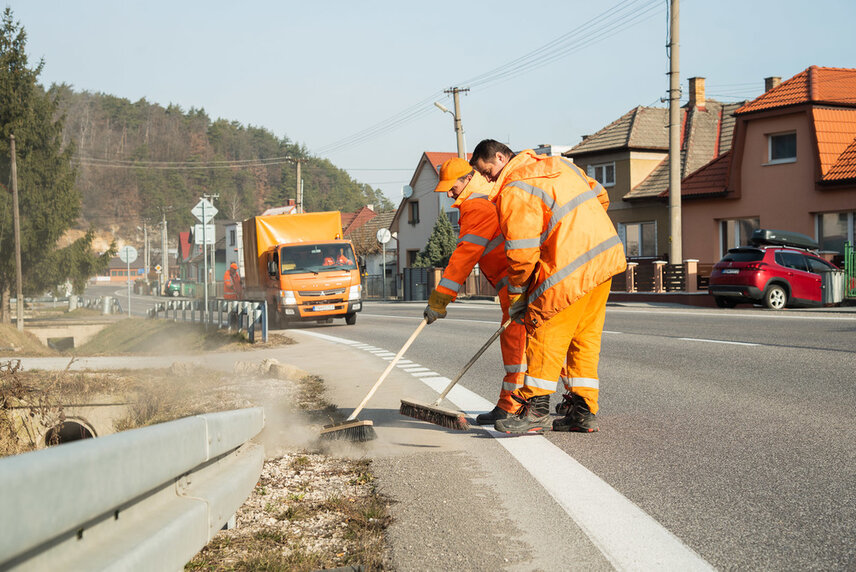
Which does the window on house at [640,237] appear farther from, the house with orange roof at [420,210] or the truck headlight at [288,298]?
the truck headlight at [288,298]

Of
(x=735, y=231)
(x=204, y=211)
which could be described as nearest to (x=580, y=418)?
(x=204, y=211)

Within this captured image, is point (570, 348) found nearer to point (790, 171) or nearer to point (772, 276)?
point (772, 276)

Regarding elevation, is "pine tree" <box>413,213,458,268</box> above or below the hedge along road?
above

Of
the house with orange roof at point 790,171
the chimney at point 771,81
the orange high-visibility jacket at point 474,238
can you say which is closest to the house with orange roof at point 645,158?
the chimney at point 771,81

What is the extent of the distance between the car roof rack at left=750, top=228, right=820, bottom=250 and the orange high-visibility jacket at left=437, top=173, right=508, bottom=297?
18.5 meters

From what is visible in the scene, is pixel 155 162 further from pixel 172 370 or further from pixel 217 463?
pixel 217 463

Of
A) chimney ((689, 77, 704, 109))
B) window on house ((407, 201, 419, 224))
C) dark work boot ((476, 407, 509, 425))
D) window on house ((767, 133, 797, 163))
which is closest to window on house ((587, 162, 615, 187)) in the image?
chimney ((689, 77, 704, 109))

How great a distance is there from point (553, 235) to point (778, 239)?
1964cm

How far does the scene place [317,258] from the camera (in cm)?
2178

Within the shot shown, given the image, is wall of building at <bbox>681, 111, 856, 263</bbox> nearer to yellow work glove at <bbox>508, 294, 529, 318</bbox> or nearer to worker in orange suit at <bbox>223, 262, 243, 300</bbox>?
worker in orange suit at <bbox>223, 262, 243, 300</bbox>

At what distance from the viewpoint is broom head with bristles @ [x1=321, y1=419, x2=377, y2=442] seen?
18.1 feet

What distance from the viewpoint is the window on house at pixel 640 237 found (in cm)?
3944

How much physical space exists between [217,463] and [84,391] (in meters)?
5.02

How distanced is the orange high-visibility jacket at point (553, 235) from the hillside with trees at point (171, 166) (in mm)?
114207
